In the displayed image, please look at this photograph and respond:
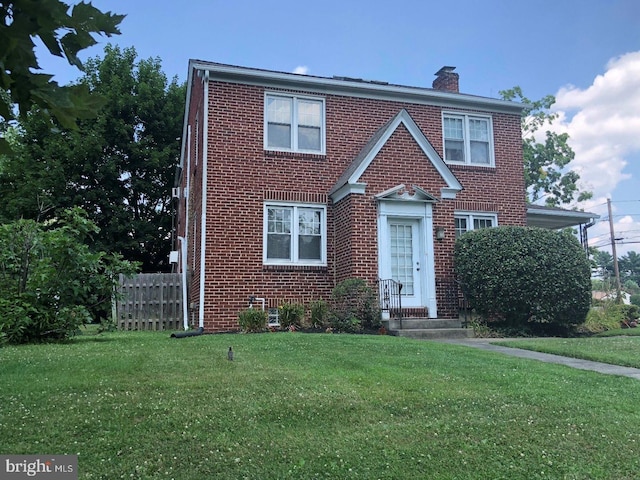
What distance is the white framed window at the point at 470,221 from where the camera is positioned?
1457cm

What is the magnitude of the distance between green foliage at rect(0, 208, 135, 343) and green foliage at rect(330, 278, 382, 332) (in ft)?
16.3

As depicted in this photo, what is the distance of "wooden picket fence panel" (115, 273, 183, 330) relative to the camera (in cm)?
1431

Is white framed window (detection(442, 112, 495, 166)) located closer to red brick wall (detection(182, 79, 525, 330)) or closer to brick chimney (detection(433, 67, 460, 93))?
brick chimney (detection(433, 67, 460, 93))

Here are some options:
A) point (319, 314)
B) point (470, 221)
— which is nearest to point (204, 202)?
point (319, 314)

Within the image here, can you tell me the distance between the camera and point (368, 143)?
13797mm

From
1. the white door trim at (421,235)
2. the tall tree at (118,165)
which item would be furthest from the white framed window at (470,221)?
the tall tree at (118,165)

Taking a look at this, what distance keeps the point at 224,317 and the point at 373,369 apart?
263 inches

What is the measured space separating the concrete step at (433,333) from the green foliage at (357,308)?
22.3 inches

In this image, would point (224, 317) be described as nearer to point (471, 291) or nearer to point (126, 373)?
point (471, 291)

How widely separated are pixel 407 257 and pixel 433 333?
227 centimetres

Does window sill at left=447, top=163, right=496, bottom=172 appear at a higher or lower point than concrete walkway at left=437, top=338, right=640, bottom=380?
higher

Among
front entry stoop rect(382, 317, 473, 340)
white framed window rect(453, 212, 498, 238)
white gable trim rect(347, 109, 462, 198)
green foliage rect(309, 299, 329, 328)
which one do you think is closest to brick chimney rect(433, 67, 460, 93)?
white gable trim rect(347, 109, 462, 198)

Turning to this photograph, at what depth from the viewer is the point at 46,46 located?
1.83 meters

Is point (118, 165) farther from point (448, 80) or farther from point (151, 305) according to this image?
point (448, 80)
